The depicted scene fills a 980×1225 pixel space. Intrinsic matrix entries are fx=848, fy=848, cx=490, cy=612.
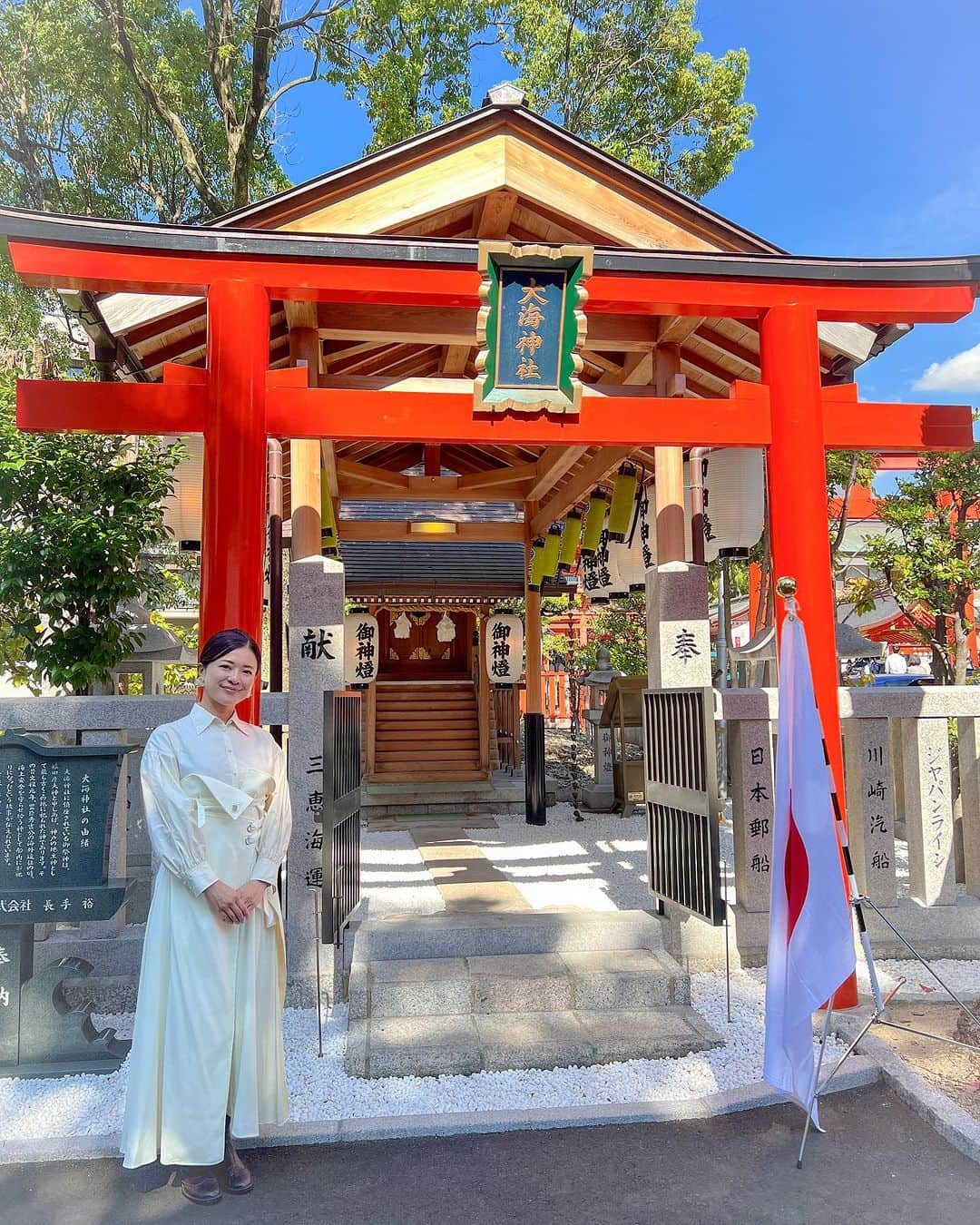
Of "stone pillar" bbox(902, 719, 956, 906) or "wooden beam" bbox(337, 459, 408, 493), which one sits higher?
"wooden beam" bbox(337, 459, 408, 493)

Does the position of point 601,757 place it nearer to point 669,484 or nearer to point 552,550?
point 552,550

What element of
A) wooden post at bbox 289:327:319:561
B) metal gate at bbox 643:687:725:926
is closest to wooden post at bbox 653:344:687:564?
metal gate at bbox 643:687:725:926

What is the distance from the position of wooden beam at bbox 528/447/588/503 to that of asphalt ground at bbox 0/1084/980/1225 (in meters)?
6.83

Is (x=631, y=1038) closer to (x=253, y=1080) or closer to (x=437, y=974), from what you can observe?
(x=437, y=974)

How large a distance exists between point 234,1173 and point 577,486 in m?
7.56

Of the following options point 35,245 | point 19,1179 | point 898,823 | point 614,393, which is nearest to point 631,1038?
point 19,1179

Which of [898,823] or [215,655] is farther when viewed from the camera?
[898,823]

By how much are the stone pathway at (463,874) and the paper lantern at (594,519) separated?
3.90 meters

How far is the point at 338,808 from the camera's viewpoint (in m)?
4.62

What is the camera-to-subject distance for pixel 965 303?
5656 millimetres

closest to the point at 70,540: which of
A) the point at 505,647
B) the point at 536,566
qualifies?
the point at 536,566

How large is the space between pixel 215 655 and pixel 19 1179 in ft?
7.10

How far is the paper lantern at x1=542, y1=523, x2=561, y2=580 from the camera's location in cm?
1121

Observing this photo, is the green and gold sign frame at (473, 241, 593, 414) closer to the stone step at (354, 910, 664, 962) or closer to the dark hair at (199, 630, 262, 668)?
the dark hair at (199, 630, 262, 668)
